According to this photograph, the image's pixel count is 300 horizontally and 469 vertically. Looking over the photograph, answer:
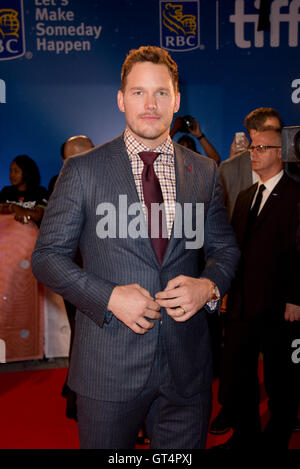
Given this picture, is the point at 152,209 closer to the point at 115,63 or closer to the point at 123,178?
the point at 123,178

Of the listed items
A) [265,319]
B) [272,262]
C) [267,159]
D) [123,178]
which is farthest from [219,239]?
[267,159]

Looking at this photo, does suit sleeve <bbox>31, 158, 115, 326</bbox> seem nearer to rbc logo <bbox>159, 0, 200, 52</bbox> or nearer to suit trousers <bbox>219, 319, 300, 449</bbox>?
suit trousers <bbox>219, 319, 300, 449</bbox>

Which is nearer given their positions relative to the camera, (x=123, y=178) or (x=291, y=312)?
(x=123, y=178)

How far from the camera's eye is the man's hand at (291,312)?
244cm

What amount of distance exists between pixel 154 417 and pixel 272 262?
1287 millimetres

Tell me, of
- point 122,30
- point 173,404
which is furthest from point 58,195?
point 122,30

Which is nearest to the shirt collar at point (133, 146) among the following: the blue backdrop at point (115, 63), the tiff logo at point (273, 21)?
the blue backdrop at point (115, 63)

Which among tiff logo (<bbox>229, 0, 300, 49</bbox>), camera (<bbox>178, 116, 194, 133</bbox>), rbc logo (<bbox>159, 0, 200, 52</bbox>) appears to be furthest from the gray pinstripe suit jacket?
tiff logo (<bbox>229, 0, 300, 49</bbox>)

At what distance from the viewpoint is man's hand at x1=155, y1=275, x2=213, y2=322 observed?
1.24 metres

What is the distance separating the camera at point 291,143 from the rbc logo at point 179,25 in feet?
12.0

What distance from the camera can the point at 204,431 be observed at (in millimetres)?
1432

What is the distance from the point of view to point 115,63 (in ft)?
16.2

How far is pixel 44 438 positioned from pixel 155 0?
4254 millimetres

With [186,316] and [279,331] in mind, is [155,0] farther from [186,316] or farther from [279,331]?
[186,316]
